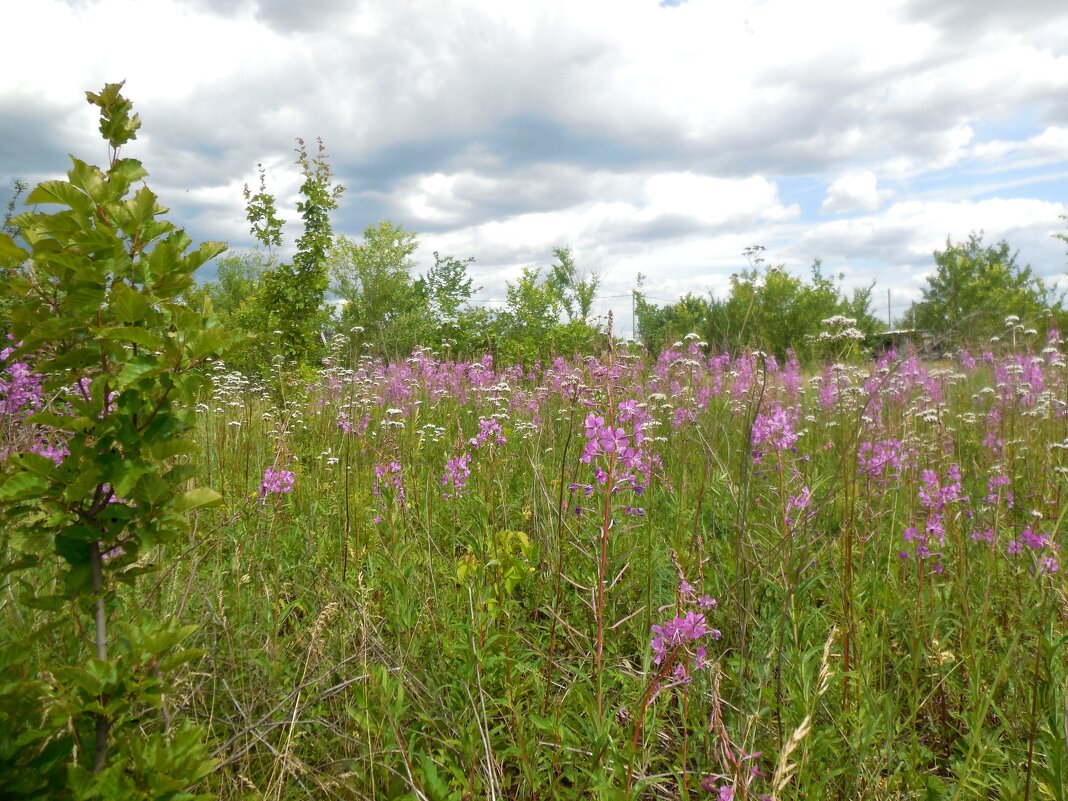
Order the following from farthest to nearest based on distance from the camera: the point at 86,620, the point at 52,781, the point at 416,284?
1. the point at 416,284
2. the point at 86,620
3. the point at 52,781

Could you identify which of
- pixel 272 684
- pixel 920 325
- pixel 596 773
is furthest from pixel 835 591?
pixel 920 325

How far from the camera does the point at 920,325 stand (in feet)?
97.8

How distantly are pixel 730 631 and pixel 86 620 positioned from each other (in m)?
2.35

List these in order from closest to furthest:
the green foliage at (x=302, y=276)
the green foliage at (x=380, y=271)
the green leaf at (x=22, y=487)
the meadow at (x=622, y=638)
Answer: the green leaf at (x=22, y=487) → the meadow at (x=622, y=638) → the green foliage at (x=302, y=276) → the green foliage at (x=380, y=271)

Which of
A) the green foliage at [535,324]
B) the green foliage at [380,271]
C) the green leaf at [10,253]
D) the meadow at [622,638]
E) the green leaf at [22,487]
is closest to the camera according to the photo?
the green leaf at [22,487]

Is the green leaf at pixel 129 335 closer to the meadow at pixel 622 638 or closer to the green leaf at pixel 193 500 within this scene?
the green leaf at pixel 193 500

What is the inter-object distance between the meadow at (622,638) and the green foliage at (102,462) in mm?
195

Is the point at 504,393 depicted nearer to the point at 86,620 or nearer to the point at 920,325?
the point at 86,620

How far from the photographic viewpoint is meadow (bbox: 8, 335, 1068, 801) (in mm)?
1855

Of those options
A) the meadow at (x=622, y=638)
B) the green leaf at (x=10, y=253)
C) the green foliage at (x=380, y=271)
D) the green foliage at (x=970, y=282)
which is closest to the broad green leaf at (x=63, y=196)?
the green leaf at (x=10, y=253)

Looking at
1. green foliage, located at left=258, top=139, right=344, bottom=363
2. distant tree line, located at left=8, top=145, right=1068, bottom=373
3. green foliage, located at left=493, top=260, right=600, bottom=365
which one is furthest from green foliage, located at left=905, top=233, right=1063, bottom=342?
green foliage, located at left=258, top=139, right=344, bottom=363

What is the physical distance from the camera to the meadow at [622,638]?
186 centimetres

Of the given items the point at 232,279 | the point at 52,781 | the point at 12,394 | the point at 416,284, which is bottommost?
the point at 52,781

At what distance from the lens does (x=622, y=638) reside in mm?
2803
